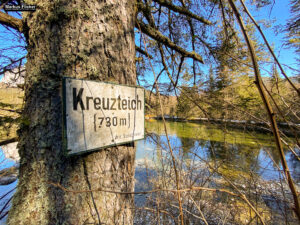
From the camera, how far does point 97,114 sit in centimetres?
53

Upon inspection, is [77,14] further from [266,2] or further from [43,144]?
[266,2]

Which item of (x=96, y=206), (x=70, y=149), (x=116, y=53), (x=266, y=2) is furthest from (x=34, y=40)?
(x=266, y=2)

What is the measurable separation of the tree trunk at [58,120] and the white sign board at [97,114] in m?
0.04

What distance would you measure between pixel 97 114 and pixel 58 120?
0.13m

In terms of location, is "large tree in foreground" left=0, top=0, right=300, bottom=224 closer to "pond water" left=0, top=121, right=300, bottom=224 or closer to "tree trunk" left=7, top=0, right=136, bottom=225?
"tree trunk" left=7, top=0, right=136, bottom=225

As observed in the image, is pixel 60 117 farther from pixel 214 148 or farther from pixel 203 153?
pixel 203 153

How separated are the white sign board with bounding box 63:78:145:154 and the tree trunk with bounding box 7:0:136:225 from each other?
4 cm

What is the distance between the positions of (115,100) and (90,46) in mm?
210

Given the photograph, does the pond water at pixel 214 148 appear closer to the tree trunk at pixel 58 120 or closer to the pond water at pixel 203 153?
the pond water at pixel 203 153

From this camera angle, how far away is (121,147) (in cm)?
62

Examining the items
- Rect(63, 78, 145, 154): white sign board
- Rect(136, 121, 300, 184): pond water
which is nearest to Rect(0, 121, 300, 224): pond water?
Rect(136, 121, 300, 184): pond water

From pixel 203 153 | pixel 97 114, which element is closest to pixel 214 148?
pixel 203 153

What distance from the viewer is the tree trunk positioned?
0.49m

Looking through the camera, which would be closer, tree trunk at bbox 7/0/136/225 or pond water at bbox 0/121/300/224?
tree trunk at bbox 7/0/136/225
